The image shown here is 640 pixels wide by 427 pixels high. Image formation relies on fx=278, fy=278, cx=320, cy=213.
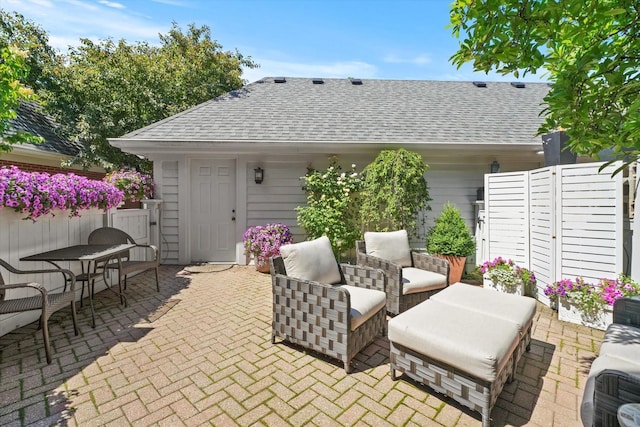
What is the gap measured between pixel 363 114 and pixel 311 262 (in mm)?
5120

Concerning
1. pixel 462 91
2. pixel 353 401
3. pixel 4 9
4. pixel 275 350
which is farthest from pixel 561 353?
pixel 4 9


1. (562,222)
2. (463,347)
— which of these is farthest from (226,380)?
(562,222)

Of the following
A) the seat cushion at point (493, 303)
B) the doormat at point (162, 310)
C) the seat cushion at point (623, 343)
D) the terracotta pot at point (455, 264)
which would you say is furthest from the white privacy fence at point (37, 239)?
the terracotta pot at point (455, 264)

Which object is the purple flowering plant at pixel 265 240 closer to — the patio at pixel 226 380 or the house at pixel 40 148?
the patio at pixel 226 380

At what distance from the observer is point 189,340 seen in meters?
2.97

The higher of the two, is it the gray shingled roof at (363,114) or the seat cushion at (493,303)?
the gray shingled roof at (363,114)

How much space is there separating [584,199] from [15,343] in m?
6.80

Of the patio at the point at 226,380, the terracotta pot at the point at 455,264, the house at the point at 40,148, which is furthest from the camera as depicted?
the house at the point at 40,148

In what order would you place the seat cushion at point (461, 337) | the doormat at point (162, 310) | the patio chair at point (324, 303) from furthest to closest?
the doormat at point (162, 310) → the patio chair at point (324, 303) → the seat cushion at point (461, 337)

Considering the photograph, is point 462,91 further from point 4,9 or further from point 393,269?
point 4,9

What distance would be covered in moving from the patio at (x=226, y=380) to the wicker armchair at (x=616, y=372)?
0.49 m

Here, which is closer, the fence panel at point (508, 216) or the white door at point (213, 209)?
the fence panel at point (508, 216)

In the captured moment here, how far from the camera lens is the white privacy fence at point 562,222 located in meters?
3.41

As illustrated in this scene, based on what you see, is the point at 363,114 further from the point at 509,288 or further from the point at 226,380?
the point at 226,380
